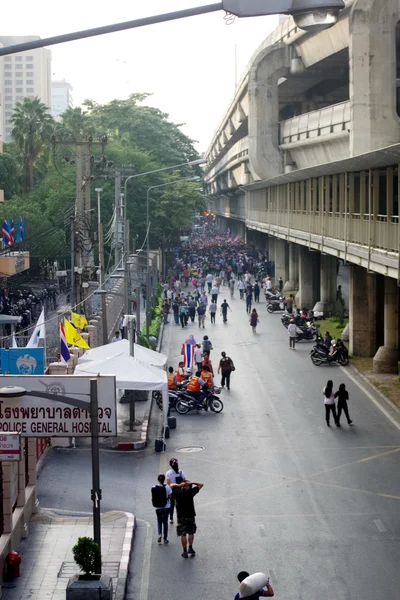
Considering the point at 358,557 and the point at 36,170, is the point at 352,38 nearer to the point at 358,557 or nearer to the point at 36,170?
the point at 358,557

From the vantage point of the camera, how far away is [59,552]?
1622 cm

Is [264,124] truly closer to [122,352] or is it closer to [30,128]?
[30,128]

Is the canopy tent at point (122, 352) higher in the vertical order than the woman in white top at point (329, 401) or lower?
higher

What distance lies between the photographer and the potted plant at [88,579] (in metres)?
13.7

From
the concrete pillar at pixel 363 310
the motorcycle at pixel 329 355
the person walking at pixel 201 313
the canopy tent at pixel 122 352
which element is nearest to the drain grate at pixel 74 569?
the canopy tent at pixel 122 352

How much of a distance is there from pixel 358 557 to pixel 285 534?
64.5 inches

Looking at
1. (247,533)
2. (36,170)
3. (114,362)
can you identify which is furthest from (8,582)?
(36,170)

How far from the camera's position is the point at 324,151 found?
165ft

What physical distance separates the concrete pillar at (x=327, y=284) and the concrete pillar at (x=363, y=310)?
12905 mm

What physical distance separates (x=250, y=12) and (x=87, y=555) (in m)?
8.39

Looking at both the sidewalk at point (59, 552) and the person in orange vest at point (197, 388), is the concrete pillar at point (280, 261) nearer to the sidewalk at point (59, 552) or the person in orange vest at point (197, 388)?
the person in orange vest at point (197, 388)

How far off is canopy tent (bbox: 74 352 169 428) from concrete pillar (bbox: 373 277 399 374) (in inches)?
403

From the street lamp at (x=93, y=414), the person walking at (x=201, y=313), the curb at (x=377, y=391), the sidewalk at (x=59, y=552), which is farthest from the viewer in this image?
the person walking at (x=201, y=313)

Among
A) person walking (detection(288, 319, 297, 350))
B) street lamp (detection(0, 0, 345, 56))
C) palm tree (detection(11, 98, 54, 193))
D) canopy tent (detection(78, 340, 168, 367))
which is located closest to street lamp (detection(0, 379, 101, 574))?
street lamp (detection(0, 0, 345, 56))
